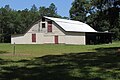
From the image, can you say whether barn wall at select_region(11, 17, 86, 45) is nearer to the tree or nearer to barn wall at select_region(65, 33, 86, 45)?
barn wall at select_region(65, 33, 86, 45)

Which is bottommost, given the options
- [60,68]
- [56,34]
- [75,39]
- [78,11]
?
[60,68]

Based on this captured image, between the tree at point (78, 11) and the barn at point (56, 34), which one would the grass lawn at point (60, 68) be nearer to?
the barn at point (56, 34)

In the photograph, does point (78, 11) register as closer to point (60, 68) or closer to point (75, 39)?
point (75, 39)

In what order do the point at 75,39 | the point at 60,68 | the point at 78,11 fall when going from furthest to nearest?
the point at 78,11 → the point at 75,39 → the point at 60,68

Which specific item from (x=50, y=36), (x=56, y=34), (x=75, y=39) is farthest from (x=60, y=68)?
(x=50, y=36)

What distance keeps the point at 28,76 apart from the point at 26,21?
92746mm

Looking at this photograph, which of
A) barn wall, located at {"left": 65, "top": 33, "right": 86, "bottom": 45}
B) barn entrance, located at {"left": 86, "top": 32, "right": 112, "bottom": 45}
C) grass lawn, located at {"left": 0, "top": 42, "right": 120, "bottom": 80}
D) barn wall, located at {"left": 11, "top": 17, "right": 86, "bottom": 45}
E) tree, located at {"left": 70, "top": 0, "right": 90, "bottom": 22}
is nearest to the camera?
grass lawn, located at {"left": 0, "top": 42, "right": 120, "bottom": 80}

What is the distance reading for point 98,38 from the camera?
241ft

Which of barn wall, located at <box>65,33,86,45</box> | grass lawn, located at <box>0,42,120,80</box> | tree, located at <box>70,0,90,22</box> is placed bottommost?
grass lawn, located at <box>0,42,120,80</box>

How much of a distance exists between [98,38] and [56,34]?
11015 mm

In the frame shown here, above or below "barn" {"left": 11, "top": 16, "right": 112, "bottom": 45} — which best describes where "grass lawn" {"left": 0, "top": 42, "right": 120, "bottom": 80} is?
below

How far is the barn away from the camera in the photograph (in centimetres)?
6500

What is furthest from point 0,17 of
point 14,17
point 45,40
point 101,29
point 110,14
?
point 110,14

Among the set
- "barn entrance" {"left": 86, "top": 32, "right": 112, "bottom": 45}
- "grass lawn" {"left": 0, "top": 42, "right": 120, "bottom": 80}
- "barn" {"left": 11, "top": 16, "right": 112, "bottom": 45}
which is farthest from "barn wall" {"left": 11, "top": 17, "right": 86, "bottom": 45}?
"grass lawn" {"left": 0, "top": 42, "right": 120, "bottom": 80}
